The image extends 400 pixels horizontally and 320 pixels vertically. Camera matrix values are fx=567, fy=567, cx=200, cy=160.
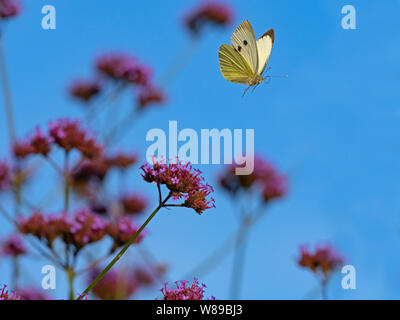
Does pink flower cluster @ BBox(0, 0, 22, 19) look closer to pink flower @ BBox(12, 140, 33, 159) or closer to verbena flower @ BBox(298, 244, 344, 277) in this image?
pink flower @ BBox(12, 140, 33, 159)

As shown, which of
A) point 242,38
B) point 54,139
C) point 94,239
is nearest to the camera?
point 94,239

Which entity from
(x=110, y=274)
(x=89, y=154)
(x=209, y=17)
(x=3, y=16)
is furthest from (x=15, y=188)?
(x=209, y=17)

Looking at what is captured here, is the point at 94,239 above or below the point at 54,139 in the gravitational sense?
below

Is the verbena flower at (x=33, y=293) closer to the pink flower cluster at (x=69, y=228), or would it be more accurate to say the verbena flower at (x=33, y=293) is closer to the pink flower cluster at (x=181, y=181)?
the pink flower cluster at (x=69, y=228)

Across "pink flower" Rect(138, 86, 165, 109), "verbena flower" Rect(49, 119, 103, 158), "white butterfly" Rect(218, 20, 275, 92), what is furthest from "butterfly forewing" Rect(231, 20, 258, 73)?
"pink flower" Rect(138, 86, 165, 109)

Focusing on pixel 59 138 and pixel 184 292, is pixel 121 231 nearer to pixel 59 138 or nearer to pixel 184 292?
pixel 59 138
